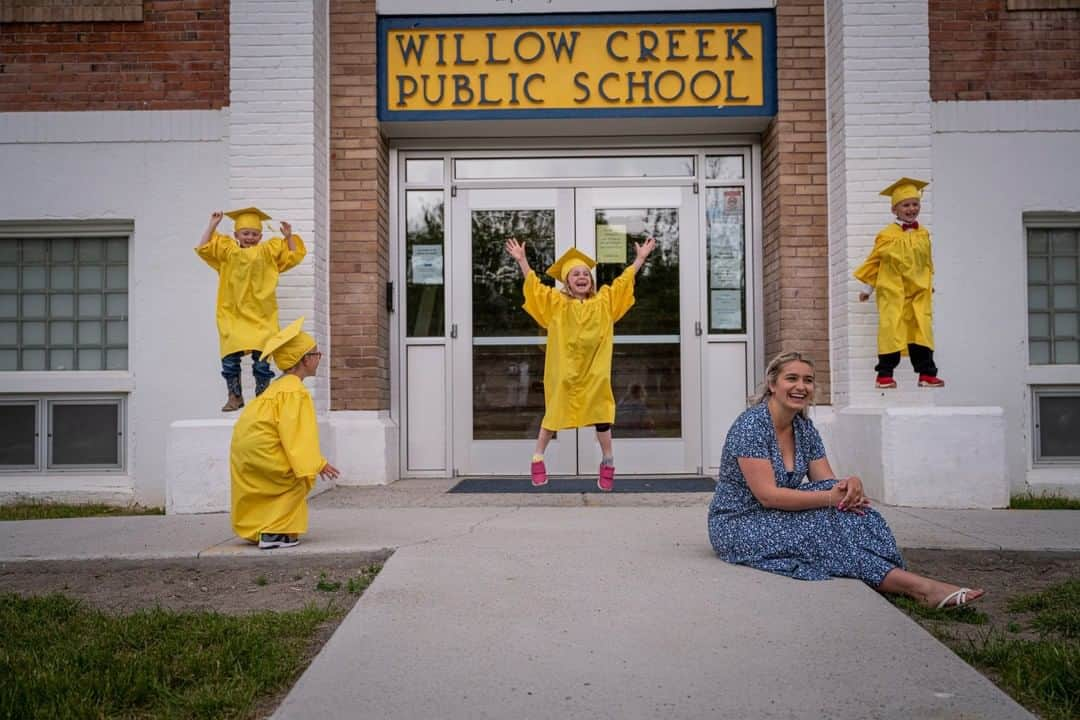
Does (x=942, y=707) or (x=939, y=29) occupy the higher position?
(x=939, y=29)

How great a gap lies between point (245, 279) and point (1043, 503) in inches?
251

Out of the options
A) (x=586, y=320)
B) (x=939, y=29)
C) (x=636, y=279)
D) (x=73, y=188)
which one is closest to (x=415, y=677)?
(x=586, y=320)

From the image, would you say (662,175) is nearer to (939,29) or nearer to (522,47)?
(522,47)

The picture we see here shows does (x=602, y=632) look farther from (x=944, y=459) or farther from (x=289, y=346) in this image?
(x=944, y=459)

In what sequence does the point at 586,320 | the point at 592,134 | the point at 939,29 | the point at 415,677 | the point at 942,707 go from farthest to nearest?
the point at 592,134, the point at 939,29, the point at 586,320, the point at 415,677, the point at 942,707

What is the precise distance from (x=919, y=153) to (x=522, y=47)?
11.3 feet

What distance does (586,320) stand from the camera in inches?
298

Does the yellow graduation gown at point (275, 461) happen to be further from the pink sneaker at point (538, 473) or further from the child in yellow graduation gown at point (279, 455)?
the pink sneaker at point (538, 473)

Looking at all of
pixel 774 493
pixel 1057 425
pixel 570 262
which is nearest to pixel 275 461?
pixel 774 493

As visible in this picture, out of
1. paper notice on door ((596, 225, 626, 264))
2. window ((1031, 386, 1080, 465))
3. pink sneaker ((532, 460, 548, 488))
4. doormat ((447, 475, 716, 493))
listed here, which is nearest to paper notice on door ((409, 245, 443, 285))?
paper notice on door ((596, 225, 626, 264))

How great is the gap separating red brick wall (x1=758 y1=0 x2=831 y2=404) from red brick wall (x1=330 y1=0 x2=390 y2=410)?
3.43 metres

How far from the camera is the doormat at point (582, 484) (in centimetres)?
773

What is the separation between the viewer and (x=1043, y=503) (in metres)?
7.56

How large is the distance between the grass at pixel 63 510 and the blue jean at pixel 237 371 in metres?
1.29
